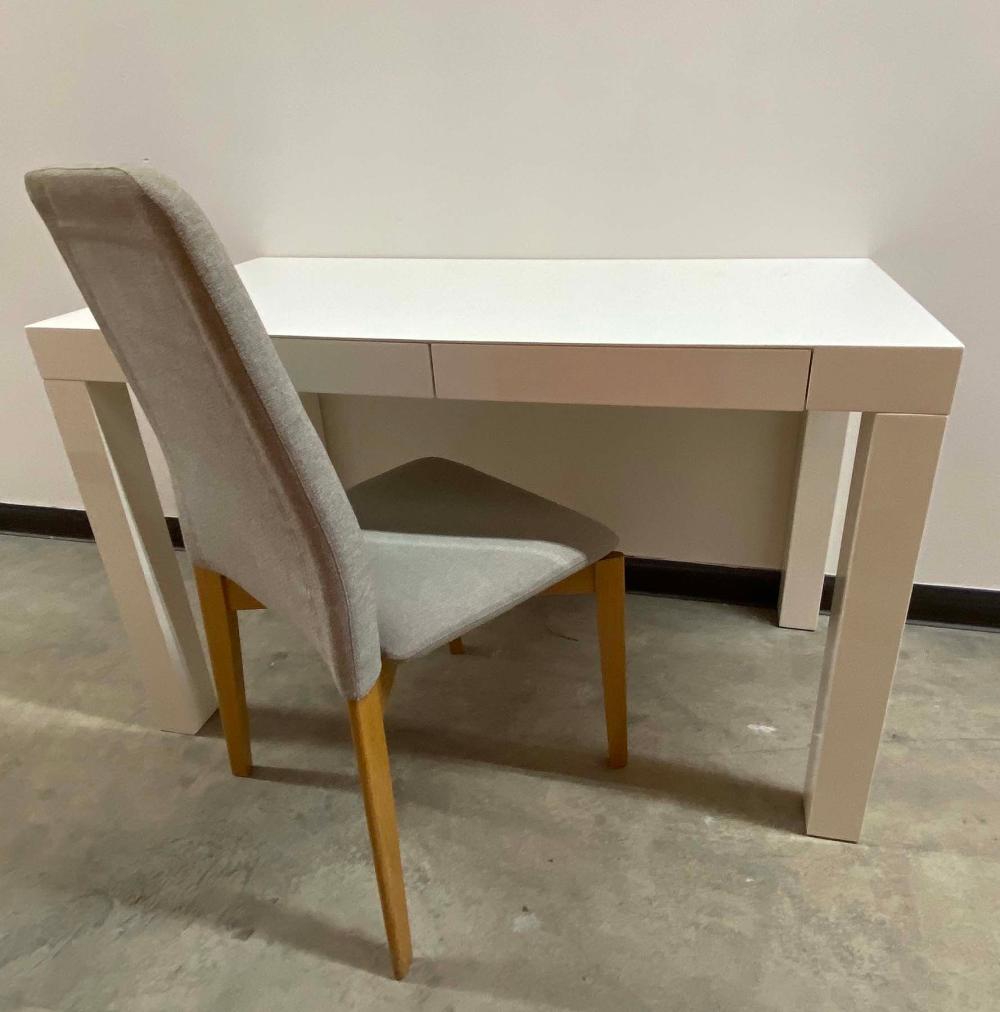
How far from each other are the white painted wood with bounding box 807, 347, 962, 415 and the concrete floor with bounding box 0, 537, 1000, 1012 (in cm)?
61

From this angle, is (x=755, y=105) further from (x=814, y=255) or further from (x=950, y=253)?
(x=950, y=253)

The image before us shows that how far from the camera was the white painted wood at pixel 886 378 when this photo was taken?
0.83 metres

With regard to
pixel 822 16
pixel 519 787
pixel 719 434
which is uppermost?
pixel 822 16

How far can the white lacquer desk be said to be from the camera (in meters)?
0.87

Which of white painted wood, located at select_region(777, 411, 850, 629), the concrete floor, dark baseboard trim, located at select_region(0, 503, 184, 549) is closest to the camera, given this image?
the concrete floor

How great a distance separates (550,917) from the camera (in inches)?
40.1

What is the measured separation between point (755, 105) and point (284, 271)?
80 cm

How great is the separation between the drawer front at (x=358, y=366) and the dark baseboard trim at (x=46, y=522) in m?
1.08

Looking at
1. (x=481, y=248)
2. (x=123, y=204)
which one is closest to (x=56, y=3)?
(x=481, y=248)

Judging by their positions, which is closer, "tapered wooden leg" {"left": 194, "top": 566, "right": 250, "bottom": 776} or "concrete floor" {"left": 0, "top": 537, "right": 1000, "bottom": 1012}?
"concrete floor" {"left": 0, "top": 537, "right": 1000, "bottom": 1012}

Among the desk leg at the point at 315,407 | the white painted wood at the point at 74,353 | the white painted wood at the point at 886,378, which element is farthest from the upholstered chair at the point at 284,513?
the desk leg at the point at 315,407

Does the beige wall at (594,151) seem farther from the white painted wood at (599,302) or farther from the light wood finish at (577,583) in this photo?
the light wood finish at (577,583)

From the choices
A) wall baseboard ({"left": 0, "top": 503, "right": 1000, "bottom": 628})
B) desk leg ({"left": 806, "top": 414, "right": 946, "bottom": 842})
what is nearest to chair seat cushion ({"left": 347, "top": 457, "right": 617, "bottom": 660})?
desk leg ({"left": 806, "top": 414, "right": 946, "bottom": 842})

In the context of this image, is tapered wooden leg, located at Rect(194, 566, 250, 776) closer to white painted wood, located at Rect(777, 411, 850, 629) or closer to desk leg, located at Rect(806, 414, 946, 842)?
desk leg, located at Rect(806, 414, 946, 842)
